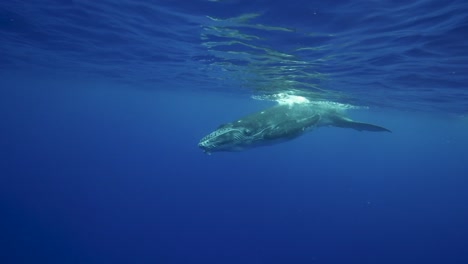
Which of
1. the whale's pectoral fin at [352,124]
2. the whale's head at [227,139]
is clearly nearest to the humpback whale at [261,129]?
the whale's head at [227,139]

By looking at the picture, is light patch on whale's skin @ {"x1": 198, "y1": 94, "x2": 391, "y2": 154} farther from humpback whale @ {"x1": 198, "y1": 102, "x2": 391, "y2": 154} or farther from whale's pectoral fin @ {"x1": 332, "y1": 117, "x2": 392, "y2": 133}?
whale's pectoral fin @ {"x1": 332, "y1": 117, "x2": 392, "y2": 133}

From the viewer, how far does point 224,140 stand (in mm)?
6809

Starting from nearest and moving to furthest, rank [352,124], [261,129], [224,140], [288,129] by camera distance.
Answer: [224,140] → [261,129] → [288,129] → [352,124]

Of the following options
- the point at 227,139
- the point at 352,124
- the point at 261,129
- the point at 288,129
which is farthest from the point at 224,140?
the point at 352,124

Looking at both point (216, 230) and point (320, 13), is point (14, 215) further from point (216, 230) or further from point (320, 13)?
point (320, 13)

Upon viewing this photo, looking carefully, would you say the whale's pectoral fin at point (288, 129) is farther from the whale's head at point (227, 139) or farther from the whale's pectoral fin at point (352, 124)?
the whale's pectoral fin at point (352, 124)

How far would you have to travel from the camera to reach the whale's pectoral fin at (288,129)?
772 centimetres

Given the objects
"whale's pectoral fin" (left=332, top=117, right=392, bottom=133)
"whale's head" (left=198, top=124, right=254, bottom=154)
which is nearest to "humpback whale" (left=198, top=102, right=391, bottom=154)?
"whale's head" (left=198, top=124, right=254, bottom=154)

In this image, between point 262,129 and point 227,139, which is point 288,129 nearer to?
point 262,129

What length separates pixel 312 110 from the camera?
10.7m

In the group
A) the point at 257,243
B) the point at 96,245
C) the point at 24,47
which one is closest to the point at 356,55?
the point at 24,47

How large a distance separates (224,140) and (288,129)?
2.20 metres

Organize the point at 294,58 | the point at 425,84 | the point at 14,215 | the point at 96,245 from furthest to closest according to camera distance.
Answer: the point at 14,215
the point at 96,245
the point at 425,84
the point at 294,58

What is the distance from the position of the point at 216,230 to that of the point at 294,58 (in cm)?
3309
